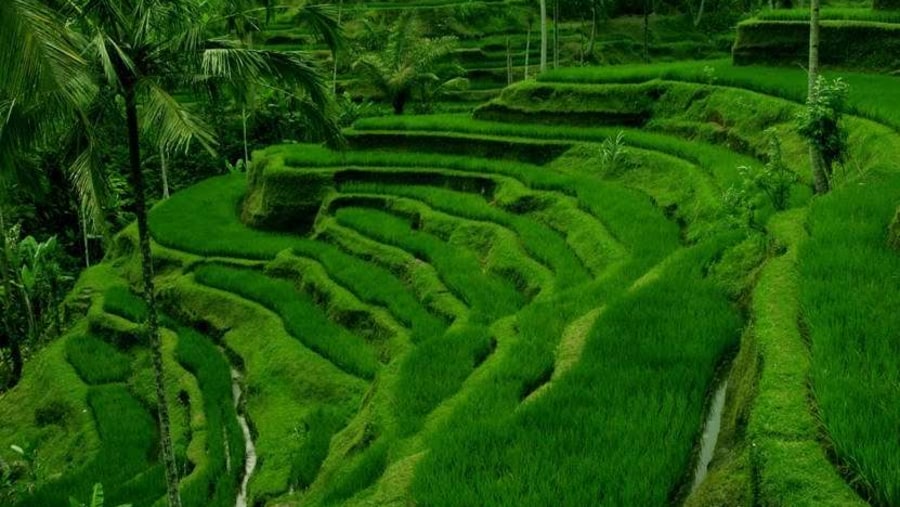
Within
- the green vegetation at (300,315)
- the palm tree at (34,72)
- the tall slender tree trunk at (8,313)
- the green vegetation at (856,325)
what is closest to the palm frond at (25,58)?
the palm tree at (34,72)

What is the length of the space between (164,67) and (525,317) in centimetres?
411

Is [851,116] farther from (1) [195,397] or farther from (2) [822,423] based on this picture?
(1) [195,397]

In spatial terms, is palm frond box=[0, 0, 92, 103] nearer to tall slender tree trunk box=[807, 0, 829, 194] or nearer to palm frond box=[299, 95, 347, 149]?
palm frond box=[299, 95, 347, 149]

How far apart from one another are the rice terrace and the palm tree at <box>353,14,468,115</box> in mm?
5102

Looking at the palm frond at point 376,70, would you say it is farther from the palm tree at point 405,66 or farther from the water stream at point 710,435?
the water stream at point 710,435

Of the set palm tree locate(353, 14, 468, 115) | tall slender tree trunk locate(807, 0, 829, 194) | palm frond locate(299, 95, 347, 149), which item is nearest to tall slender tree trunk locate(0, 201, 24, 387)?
palm frond locate(299, 95, 347, 149)

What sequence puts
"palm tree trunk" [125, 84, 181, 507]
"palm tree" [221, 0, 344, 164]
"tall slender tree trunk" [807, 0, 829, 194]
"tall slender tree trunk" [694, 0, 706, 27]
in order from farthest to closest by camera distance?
"tall slender tree trunk" [694, 0, 706, 27]
"tall slender tree trunk" [807, 0, 829, 194]
"palm tree" [221, 0, 344, 164]
"palm tree trunk" [125, 84, 181, 507]

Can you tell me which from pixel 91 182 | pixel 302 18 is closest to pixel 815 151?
pixel 302 18

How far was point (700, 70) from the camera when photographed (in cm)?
1634

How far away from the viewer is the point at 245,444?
1028 cm

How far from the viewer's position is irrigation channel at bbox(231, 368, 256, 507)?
900cm

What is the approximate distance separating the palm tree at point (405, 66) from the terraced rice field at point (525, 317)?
512cm

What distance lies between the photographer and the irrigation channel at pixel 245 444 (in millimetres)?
9000

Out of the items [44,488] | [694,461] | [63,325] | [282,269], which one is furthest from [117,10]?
[63,325]
